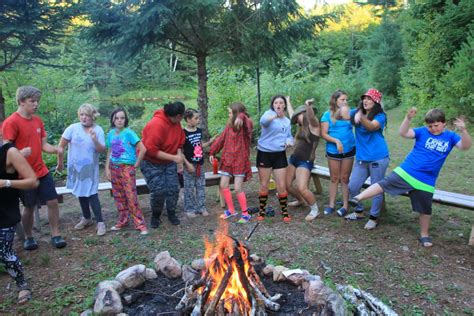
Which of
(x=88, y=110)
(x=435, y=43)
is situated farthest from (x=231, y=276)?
(x=435, y=43)

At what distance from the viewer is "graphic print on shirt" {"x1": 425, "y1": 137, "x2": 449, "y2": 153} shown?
14.3 ft

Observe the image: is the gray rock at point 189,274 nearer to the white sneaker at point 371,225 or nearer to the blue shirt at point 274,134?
the blue shirt at point 274,134

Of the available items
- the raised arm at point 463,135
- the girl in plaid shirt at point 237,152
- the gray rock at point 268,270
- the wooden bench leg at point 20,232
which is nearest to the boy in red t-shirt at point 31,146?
the wooden bench leg at point 20,232

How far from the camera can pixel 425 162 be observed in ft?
14.5

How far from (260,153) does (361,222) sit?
1.76 m

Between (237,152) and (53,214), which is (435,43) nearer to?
(237,152)

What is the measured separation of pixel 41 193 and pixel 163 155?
1.54 metres

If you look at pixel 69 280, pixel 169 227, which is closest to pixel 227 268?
pixel 69 280

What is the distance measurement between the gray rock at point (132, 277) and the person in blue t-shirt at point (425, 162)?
3063 mm

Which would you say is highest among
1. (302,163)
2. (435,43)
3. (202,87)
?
(435,43)

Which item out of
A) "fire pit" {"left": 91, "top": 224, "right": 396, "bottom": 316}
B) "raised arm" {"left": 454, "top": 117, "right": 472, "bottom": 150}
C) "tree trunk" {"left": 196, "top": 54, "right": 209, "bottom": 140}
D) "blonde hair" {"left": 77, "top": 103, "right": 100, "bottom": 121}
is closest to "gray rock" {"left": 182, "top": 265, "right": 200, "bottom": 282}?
"fire pit" {"left": 91, "top": 224, "right": 396, "bottom": 316}

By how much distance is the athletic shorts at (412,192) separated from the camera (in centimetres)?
443

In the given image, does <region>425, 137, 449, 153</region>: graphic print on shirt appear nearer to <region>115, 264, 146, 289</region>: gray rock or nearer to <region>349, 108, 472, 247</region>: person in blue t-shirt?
<region>349, 108, 472, 247</region>: person in blue t-shirt

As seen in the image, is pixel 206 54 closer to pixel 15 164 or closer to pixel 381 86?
pixel 15 164
